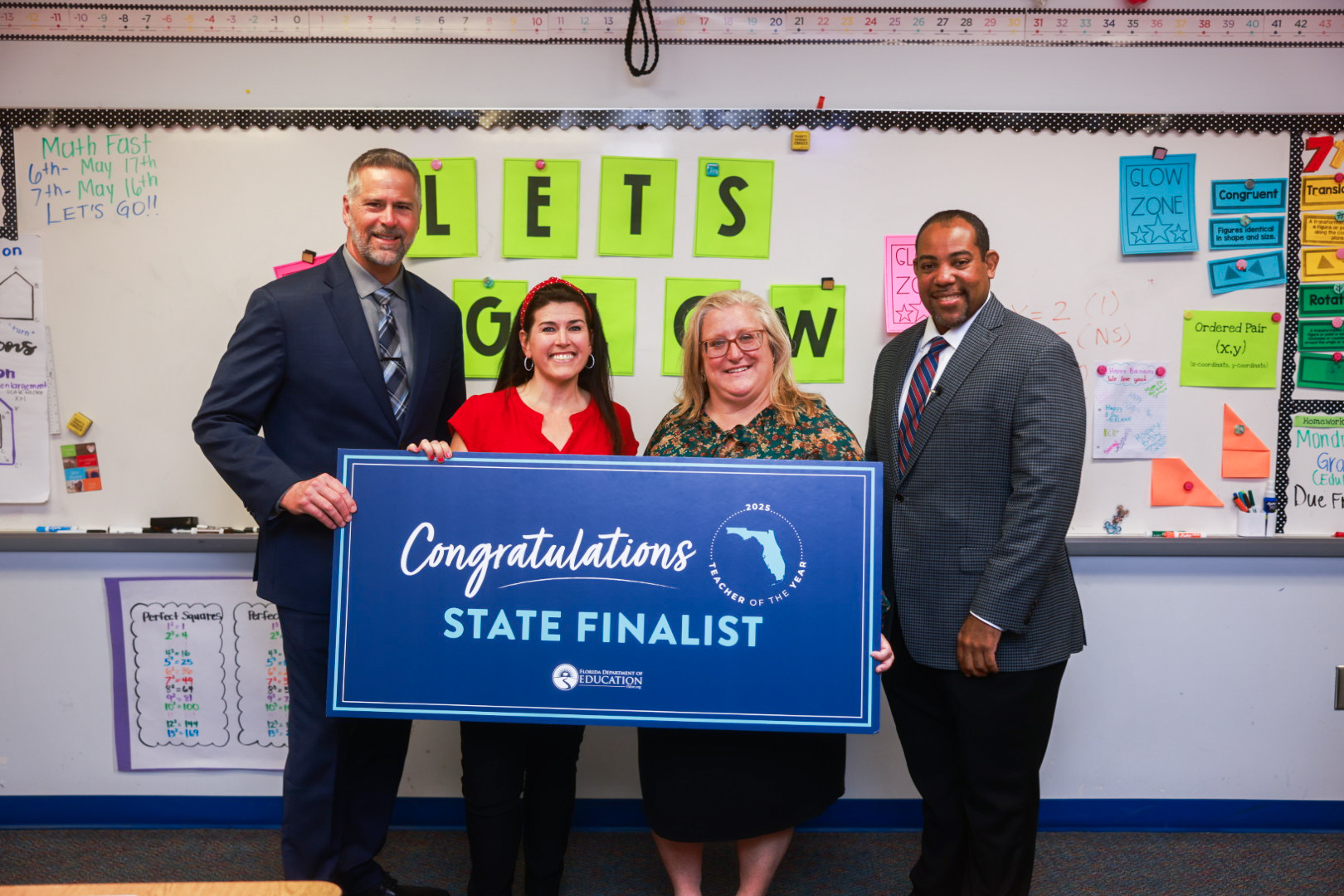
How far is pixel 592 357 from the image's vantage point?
182cm

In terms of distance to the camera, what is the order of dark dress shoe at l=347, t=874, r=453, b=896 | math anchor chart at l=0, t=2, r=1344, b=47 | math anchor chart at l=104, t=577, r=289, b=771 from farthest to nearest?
math anchor chart at l=104, t=577, r=289, b=771, math anchor chart at l=0, t=2, r=1344, b=47, dark dress shoe at l=347, t=874, r=453, b=896

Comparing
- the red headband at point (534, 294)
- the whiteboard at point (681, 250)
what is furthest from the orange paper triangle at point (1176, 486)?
the red headband at point (534, 294)

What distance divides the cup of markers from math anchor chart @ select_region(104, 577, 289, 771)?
2865mm

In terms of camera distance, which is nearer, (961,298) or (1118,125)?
(961,298)

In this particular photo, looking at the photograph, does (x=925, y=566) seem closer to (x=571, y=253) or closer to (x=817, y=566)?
(x=817, y=566)

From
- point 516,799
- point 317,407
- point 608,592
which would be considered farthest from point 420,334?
point 516,799

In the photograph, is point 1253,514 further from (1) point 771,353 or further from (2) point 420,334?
(2) point 420,334

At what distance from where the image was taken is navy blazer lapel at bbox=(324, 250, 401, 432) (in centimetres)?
167

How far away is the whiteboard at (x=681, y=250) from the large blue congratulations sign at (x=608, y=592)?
2.76 ft

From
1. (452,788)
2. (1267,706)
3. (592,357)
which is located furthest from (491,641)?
(1267,706)

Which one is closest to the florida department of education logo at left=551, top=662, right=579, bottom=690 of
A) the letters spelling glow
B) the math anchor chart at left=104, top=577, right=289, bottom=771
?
the letters spelling glow

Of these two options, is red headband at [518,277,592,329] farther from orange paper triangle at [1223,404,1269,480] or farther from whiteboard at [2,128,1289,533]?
orange paper triangle at [1223,404,1269,480]

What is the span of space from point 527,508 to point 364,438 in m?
0.47

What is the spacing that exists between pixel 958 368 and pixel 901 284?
632mm
